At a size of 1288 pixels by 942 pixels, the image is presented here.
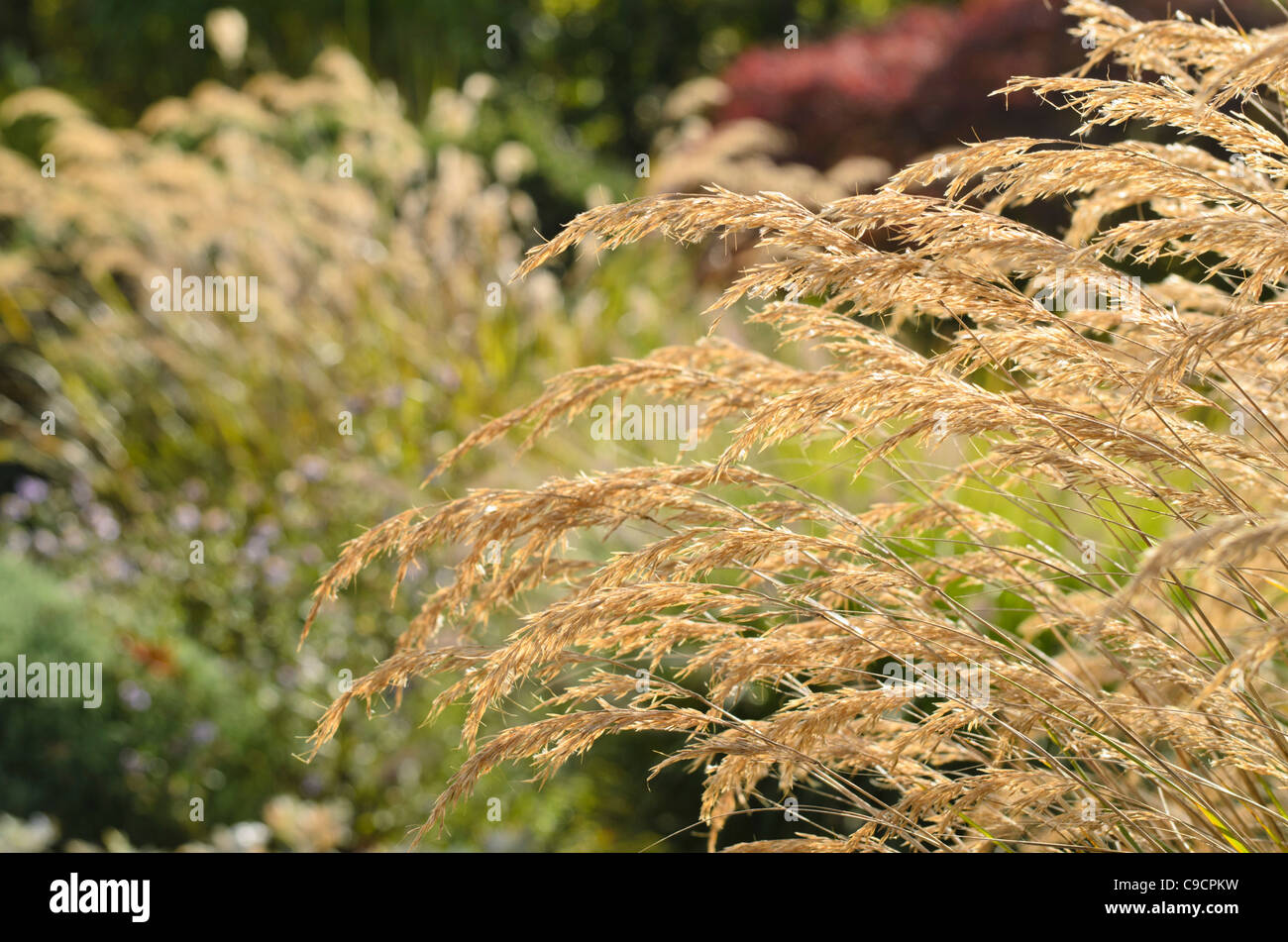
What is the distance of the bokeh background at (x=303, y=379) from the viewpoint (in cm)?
394

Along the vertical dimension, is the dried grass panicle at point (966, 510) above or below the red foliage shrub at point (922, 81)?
below

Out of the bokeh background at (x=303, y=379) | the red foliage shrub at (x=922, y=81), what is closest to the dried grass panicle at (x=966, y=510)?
the bokeh background at (x=303, y=379)

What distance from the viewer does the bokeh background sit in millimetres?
3939

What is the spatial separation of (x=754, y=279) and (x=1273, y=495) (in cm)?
111

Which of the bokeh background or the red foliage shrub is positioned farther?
the red foliage shrub

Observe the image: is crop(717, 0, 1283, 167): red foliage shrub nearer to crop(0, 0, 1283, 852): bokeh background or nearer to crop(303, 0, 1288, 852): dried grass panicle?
crop(0, 0, 1283, 852): bokeh background

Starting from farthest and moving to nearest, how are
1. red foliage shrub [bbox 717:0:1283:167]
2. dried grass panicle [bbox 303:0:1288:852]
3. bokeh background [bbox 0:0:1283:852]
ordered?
red foliage shrub [bbox 717:0:1283:167]
bokeh background [bbox 0:0:1283:852]
dried grass panicle [bbox 303:0:1288:852]

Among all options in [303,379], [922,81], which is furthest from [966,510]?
[922,81]

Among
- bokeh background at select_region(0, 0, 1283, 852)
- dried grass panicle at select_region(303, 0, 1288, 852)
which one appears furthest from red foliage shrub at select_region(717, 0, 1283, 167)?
dried grass panicle at select_region(303, 0, 1288, 852)

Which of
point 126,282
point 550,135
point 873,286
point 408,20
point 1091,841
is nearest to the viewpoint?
point 873,286

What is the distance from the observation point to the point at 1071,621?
221cm

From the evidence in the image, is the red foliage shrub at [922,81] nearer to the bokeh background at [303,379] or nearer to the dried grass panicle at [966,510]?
the bokeh background at [303,379]

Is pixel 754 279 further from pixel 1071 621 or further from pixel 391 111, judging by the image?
pixel 391 111
